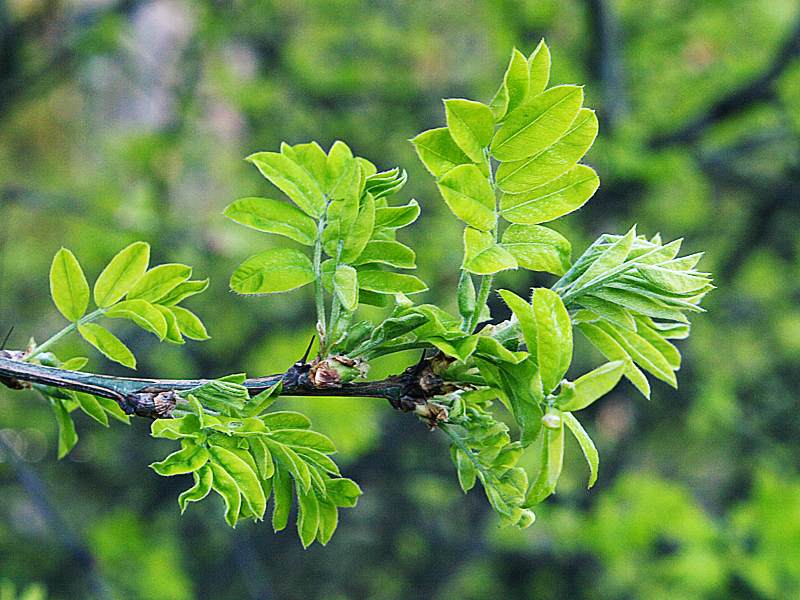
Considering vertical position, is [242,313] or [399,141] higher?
[399,141]

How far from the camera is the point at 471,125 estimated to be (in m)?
0.84

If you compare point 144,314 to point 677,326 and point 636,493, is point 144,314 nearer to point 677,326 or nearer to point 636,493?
point 677,326

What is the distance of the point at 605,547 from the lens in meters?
3.20

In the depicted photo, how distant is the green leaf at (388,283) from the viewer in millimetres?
894

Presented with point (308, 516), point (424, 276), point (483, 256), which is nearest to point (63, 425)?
point (308, 516)

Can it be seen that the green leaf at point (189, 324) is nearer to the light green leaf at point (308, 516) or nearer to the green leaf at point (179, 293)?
the green leaf at point (179, 293)

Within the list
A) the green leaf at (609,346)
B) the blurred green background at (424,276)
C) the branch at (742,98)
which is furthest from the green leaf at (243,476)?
the branch at (742,98)

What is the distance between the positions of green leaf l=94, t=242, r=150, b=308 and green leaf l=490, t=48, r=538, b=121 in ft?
1.37

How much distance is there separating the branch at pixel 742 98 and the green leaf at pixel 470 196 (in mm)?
3035

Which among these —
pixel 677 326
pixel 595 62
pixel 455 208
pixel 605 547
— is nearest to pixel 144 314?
pixel 455 208

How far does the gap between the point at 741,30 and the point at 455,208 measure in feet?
13.1

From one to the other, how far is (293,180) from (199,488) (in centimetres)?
34

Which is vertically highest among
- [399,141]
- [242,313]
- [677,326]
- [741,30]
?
[677,326]

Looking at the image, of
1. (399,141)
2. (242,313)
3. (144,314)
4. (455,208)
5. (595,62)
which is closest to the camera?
(455,208)
